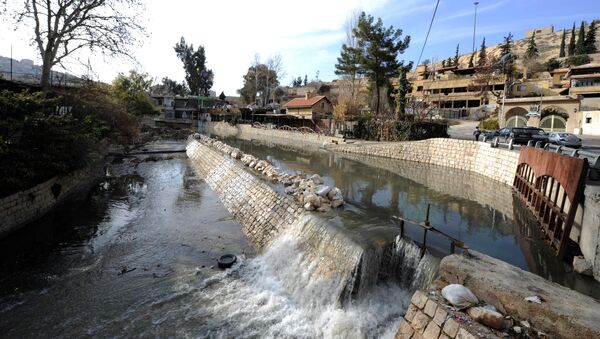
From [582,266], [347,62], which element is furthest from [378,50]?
[582,266]

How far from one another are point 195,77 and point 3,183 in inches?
3185

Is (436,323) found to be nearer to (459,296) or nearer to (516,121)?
(459,296)

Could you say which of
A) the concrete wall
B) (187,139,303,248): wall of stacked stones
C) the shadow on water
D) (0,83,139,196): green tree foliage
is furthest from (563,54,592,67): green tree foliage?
(0,83,139,196): green tree foliage

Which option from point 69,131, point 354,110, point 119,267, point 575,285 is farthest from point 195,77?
point 575,285

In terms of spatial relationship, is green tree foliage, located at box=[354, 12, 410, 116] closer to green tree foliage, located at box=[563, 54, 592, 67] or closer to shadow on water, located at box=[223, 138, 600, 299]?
shadow on water, located at box=[223, 138, 600, 299]

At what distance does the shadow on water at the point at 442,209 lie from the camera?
347 inches

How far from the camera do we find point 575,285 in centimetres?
782

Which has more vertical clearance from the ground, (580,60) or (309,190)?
(580,60)

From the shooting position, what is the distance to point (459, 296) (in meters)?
4.63

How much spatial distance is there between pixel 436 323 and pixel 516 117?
43.9m

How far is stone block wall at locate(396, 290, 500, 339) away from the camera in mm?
4078

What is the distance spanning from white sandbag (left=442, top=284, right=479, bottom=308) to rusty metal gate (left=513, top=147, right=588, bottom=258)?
631cm

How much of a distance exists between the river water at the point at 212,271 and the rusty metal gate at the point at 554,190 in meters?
0.67

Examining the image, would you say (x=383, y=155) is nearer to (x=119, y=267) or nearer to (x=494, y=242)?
(x=494, y=242)
